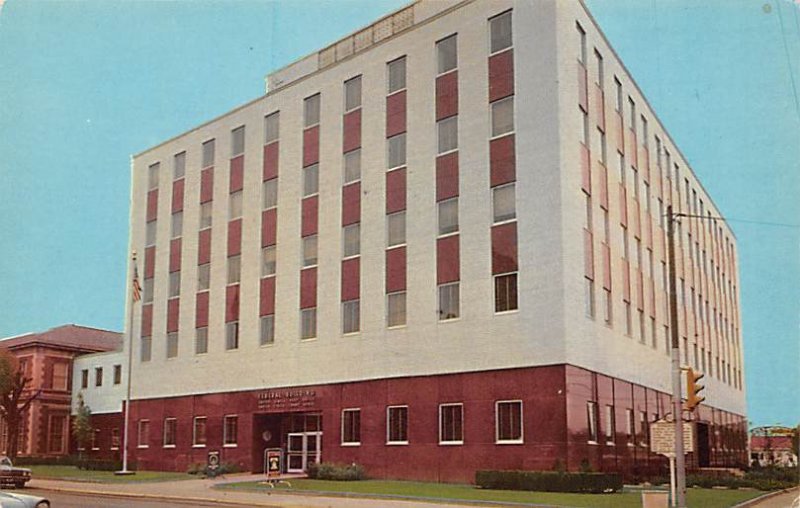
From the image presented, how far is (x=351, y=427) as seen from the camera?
1666 inches

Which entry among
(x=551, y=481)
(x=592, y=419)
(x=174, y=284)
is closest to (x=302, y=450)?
(x=174, y=284)

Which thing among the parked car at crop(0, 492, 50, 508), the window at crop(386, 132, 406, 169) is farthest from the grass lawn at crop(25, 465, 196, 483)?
the parked car at crop(0, 492, 50, 508)

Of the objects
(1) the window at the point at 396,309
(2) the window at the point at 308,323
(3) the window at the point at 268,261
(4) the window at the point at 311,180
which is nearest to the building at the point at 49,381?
(3) the window at the point at 268,261

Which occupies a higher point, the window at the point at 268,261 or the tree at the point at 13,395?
the window at the point at 268,261

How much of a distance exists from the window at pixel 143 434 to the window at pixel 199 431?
4631 millimetres

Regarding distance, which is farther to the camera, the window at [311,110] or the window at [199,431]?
the window at [199,431]

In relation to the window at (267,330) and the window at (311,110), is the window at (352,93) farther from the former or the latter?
the window at (267,330)

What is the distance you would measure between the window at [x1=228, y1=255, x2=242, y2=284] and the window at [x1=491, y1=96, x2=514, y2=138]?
60.2 ft

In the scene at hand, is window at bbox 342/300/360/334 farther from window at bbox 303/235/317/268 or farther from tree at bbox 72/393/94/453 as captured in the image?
tree at bbox 72/393/94/453

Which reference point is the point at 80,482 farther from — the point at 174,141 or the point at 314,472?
the point at 174,141

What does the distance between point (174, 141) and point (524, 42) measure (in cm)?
2687

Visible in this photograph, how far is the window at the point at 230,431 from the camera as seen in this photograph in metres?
48.3

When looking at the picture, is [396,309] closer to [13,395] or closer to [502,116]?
[502,116]

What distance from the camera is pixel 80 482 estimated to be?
139 ft
